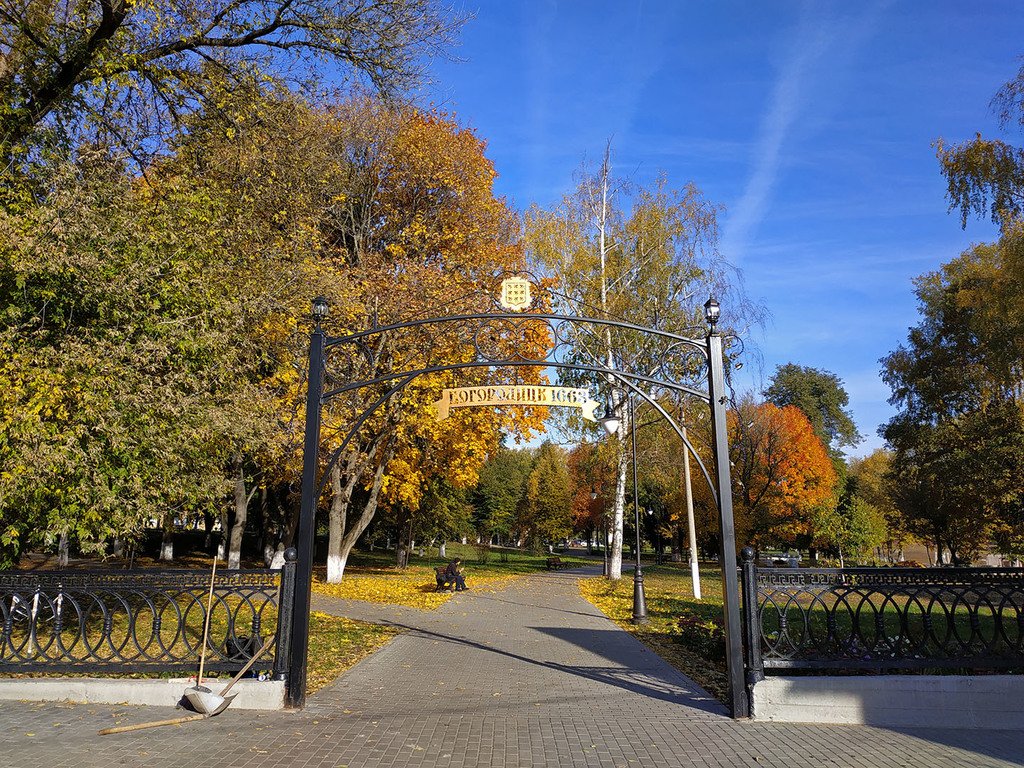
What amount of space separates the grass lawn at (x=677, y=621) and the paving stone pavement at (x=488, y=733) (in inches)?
24.4

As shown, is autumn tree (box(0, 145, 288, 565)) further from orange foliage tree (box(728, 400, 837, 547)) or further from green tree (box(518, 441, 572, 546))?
green tree (box(518, 441, 572, 546))

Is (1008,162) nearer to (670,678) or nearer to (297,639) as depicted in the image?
(670,678)

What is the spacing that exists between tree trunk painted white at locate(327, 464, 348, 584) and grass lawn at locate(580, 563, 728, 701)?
8.05 metres

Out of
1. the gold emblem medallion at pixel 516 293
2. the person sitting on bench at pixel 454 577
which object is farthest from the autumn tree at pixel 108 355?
the person sitting on bench at pixel 454 577

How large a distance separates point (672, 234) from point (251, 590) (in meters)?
22.7

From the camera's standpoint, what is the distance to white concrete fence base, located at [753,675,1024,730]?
6.65 metres

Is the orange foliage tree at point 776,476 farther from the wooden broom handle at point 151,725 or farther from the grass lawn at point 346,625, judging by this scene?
the wooden broom handle at point 151,725

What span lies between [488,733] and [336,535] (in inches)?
640

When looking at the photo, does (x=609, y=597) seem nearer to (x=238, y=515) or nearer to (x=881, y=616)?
(x=238, y=515)

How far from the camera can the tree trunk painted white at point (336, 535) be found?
21234mm

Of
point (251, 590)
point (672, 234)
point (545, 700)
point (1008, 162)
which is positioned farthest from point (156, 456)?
point (672, 234)

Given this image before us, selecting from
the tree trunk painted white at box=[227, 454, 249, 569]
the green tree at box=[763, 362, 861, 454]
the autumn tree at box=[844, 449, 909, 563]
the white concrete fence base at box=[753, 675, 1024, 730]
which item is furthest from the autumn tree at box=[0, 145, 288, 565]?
the green tree at box=[763, 362, 861, 454]

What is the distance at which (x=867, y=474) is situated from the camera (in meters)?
65.1

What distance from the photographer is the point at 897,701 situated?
22.3ft
